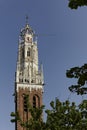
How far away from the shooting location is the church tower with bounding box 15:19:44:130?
64.0m

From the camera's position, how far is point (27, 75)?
66000 millimetres

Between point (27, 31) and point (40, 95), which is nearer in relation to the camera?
point (40, 95)

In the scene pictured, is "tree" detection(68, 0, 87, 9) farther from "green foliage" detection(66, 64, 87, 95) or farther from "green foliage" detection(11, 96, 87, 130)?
"green foliage" detection(11, 96, 87, 130)

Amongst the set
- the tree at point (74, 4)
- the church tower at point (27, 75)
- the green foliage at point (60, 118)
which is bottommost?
the green foliage at point (60, 118)

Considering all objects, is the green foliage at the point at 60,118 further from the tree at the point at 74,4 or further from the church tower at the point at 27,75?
the church tower at the point at 27,75

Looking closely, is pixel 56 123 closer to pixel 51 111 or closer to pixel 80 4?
pixel 51 111

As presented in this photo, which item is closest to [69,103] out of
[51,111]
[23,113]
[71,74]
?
[51,111]

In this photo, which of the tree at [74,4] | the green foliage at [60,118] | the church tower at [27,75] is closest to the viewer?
the tree at [74,4]

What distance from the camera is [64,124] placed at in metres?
23.7

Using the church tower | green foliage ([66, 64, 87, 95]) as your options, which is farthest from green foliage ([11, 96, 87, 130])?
the church tower

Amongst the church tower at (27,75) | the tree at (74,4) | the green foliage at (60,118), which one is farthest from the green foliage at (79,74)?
the church tower at (27,75)

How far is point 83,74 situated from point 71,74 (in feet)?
1.32

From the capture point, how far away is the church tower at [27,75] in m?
64.0

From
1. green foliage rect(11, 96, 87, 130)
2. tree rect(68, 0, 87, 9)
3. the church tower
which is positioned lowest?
green foliage rect(11, 96, 87, 130)
